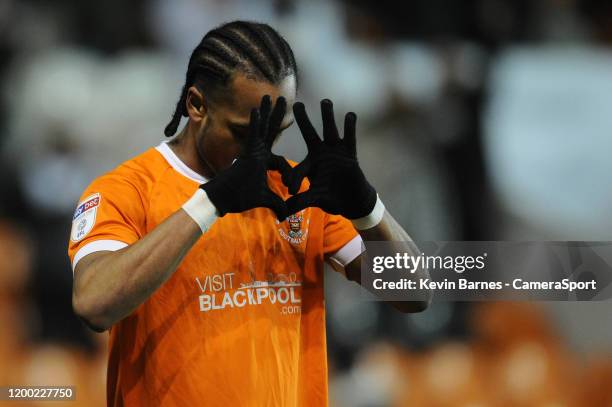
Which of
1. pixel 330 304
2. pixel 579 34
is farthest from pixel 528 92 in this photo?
pixel 330 304

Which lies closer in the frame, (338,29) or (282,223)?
(282,223)

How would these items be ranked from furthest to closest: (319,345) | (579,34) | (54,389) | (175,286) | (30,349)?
(579,34), (30,349), (54,389), (319,345), (175,286)

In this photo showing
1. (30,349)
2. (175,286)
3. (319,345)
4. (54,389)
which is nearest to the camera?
(175,286)

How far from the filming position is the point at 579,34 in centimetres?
255

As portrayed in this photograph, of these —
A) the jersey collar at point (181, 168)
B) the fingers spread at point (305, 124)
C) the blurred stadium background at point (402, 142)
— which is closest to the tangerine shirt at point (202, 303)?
the jersey collar at point (181, 168)

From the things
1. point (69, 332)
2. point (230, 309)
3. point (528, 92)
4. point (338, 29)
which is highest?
point (338, 29)

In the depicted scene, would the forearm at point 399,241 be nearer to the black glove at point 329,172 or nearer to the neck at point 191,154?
the black glove at point 329,172

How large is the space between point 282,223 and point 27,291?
4.44ft

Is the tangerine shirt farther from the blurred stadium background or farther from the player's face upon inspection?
the blurred stadium background

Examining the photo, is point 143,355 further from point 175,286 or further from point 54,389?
point 54,389

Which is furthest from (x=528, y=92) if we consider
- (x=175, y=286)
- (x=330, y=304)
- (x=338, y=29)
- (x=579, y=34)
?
(x=175, y=286)

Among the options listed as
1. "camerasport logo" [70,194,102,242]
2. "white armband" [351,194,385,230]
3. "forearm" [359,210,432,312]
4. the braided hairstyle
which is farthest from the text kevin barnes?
"camerasport logo" [70,194,102,242]

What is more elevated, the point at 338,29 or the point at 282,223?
the point at 338,29

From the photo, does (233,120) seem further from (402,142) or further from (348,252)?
(402,142)
